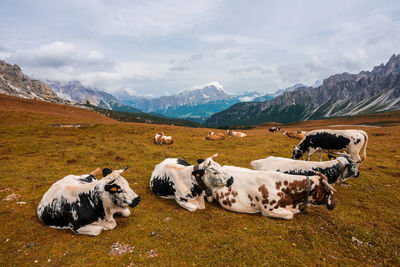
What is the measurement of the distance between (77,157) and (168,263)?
636 inches

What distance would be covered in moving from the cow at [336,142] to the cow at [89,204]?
43.7 feet

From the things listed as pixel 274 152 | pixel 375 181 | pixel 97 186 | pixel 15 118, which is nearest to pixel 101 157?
pixel 97 186

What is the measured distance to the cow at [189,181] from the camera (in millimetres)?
7668

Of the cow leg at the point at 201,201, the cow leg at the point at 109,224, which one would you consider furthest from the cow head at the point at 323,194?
the cow leg at the point at 109,224

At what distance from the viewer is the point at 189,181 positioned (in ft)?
28.0

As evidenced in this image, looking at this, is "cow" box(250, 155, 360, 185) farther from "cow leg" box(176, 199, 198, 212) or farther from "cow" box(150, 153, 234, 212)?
"cow leg" box(176, 199, 198, 212)

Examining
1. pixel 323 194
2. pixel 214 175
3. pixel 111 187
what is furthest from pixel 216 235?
pixel 323 194

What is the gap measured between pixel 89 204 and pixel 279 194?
7.82 m

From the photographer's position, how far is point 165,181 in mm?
9188

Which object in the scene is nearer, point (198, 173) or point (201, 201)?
point (198, 173)

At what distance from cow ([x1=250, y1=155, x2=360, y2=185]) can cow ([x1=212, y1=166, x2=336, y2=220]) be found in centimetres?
108

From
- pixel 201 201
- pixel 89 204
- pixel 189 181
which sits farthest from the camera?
pixel 189 181

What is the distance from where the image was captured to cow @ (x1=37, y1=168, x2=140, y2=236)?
6516 millimetres

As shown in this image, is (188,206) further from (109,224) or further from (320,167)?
(320,167)
